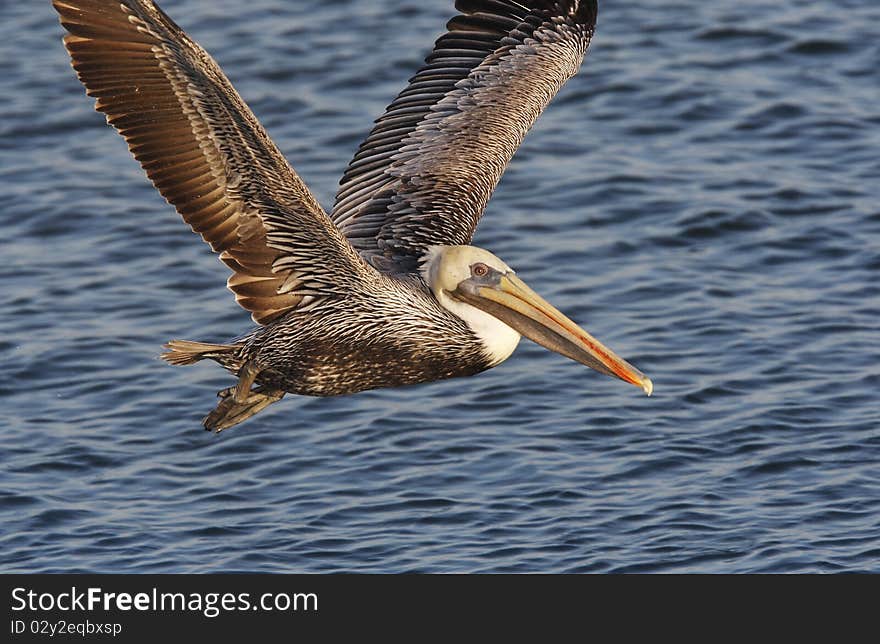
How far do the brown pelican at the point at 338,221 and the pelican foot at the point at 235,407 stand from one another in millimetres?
10

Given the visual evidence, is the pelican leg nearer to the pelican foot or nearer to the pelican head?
the pelican foot

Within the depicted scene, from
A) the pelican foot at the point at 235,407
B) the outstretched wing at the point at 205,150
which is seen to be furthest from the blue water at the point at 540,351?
the outstretched wing at the point at 205,150

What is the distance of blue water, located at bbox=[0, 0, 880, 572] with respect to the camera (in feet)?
33.0

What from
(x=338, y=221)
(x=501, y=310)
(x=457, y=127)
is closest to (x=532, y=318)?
Result: (x=501, y=310)

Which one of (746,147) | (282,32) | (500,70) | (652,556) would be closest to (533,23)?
(500,70)

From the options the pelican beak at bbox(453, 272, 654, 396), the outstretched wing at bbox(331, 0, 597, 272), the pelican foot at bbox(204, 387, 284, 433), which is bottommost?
the pelican foot at bbox(204, 387, 284, 433)

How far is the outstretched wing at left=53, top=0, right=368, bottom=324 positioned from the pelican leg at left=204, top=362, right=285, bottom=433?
1.28 feet

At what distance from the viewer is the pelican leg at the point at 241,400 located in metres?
8.58

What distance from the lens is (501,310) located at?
8516mm

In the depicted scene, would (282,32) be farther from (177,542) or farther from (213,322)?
(177,542)

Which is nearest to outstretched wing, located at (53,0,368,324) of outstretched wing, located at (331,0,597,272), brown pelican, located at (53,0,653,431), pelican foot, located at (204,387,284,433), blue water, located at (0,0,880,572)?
brown pelican, located at (53,0,653,431)

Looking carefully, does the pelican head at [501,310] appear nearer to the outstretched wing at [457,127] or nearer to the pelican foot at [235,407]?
the outstretched wing at [457,127]

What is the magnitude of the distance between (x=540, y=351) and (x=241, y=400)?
3.81 metres

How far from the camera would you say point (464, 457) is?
1080 centimetres
